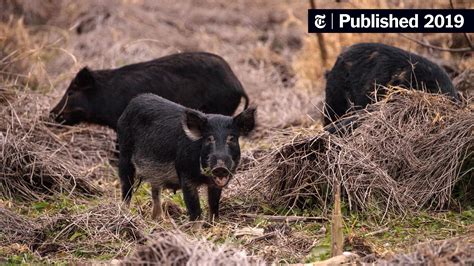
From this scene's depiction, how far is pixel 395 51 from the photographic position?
10.2 m

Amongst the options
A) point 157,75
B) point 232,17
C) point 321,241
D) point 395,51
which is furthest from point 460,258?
point 232,17

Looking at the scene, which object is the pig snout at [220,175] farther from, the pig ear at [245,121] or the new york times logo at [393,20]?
the new york times logo at [393,20]

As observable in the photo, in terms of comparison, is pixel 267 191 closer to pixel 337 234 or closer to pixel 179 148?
pixel 179 148

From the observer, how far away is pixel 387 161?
8.84m

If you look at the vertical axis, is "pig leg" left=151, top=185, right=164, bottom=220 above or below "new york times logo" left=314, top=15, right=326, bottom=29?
below

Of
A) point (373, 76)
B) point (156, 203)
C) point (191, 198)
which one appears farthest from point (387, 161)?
point (156, 203)

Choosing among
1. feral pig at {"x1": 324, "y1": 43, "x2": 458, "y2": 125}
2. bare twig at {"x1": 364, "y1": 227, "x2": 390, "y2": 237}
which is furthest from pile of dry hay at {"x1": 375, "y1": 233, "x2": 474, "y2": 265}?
feral pig at {"x1": 324, "y1": 43, "x2": 458, "y2": 125}

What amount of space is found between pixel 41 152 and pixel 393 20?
5.85 meters

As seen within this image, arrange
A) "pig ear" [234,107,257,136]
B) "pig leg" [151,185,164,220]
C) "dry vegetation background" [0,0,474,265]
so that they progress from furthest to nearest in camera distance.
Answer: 1. "pig leg" [151,185,164,220]
2. "pig ear" [234,107,257,136]
3. "dry vegetation background" [0,0,474,265]

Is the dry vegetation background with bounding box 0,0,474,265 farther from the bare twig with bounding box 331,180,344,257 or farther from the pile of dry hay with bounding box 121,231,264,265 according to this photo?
the bare twig with bounding box 331,180,344,257

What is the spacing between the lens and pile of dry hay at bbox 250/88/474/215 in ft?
27.5

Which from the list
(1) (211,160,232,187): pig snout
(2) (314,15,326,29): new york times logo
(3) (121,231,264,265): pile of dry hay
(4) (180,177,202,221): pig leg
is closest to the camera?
(3) (121,231,264,265): pile of dry hay

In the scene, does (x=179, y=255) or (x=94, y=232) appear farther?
(x=94, y=232)

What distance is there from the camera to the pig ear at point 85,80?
11945mm
